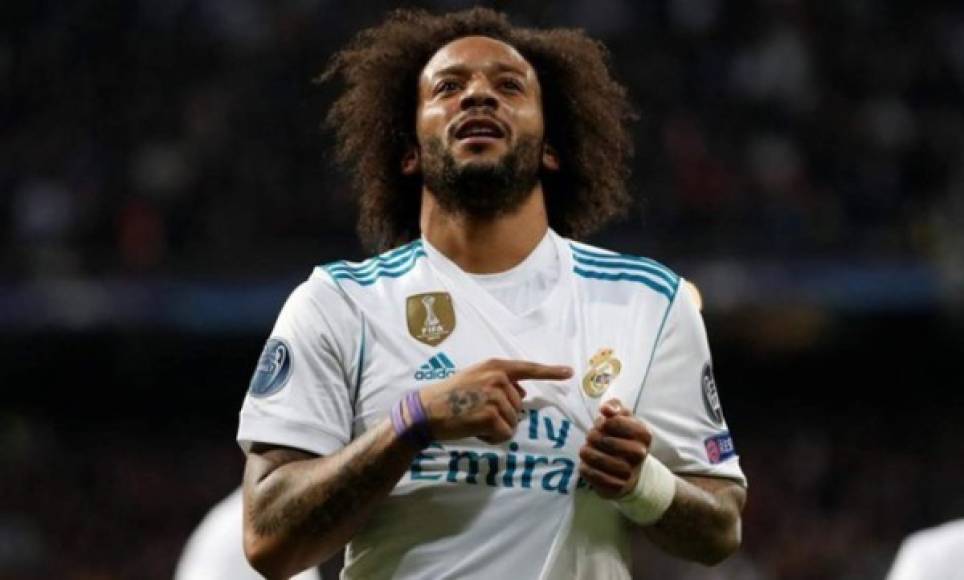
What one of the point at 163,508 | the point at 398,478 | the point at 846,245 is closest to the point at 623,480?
the point at 398,478

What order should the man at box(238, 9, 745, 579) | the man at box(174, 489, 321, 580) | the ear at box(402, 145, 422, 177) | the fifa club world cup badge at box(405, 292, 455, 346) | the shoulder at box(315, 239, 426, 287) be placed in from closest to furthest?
the man at box(238, 9, 745, 579), the fifa club world cup badge at box(405, 292, 455, 346), the shoulder at box(315, 239, 426, 287), the ear at box(402, 145, 422, 177), the man at box(174, 489, 321, 580)

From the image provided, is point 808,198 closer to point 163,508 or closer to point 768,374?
point 768,374

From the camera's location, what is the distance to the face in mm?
4340

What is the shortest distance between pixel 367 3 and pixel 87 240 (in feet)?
10.2

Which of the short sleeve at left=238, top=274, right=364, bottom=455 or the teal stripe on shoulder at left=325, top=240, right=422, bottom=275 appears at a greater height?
the teal stripe on shoulder at left=325, top=240, right=422, bottom=275

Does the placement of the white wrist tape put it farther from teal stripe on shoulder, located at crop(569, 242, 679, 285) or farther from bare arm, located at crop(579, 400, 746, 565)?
teal stripe on shoulder, located at crop(569, 242, 679, 285)

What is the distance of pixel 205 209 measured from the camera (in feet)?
47.6

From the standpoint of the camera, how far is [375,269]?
432 cm

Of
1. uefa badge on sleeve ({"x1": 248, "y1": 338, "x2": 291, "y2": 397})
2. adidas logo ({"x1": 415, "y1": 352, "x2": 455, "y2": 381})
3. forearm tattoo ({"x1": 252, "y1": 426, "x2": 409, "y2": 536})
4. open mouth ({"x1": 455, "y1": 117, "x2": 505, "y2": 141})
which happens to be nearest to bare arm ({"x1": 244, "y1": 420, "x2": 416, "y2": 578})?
forearm tattoo ({"x1": 252, "y1": 426, "x2": 409, "y2": 536})

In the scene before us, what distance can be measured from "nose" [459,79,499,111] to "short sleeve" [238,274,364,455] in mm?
521

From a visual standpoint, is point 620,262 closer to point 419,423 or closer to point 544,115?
point 544,115

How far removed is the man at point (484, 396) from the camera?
381cm

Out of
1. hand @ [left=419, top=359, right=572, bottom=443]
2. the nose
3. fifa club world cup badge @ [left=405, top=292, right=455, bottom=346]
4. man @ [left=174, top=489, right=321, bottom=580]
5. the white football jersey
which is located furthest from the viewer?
man @ [left=174, top=489, right=321, bottom=580]

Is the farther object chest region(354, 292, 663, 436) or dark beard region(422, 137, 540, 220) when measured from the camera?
dark beard region(422, 137, 540, 220)
